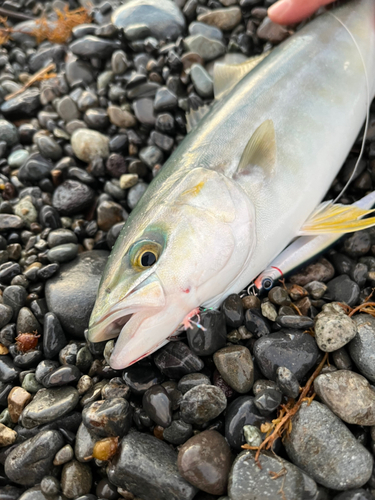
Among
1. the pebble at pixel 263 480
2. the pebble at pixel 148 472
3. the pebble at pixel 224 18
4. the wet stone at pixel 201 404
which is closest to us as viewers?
the pebble at pixel 263 480

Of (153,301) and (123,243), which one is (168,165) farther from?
(153,301)

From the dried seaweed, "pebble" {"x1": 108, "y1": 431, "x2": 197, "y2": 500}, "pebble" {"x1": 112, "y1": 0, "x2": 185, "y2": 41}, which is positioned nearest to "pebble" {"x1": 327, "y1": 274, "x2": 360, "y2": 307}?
"pebble" {"x1": 108, "y1": 431, "x2": 197, "y2": 500}

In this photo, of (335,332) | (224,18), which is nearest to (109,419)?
(335,332)

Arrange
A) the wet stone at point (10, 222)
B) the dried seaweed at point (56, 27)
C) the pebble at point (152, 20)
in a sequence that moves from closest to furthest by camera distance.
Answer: the wet stone at point (10, 222), the pebble at point (152, 20), the dried seaweed at point (56, 27)

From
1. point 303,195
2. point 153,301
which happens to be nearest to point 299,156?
point 303,195

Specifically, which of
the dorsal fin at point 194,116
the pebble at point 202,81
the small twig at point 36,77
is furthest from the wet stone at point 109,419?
the small twig at point 36,77

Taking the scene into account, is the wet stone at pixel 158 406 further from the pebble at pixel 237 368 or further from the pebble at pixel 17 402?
the pebble at pixel 17 402

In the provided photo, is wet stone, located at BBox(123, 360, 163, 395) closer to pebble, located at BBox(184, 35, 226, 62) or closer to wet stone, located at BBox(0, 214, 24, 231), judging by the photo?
wet stone, located at BBox(0, 214, 24, 231)

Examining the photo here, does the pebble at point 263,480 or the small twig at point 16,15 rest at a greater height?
the small twig at point 16,15
